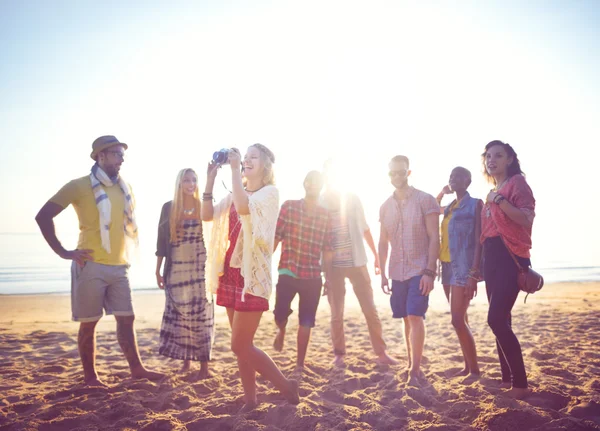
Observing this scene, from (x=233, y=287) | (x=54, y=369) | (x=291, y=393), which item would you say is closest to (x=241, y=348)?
(x=233, y=287)

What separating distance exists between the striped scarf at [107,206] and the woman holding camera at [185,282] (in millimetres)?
293

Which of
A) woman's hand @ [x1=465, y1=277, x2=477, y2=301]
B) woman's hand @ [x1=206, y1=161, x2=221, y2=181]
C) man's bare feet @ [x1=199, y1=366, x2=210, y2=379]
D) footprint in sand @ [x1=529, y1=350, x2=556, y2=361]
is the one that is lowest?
footprint in sand @ [x1=529, y1=350, x2=556, y2=361]

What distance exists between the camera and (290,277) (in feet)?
14.1

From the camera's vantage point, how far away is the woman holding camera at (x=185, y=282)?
14.0 ft

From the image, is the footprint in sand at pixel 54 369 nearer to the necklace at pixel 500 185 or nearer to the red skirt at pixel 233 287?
the red skirt at pixel 233 287

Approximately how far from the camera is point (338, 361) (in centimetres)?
482

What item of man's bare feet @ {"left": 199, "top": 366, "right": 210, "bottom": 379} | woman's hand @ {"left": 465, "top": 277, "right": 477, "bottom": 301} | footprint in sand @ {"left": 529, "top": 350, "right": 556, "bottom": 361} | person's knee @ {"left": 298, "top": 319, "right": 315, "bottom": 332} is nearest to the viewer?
woman's hand @ {"left": 465, "top": 277, "right": 477, "bottom": 301}

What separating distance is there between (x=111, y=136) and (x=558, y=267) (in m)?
20.9

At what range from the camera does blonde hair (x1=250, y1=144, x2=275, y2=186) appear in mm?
3243

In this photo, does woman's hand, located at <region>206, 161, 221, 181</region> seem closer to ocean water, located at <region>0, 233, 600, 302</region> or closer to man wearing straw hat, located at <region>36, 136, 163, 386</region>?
man wearing straw hat, located at <region>36, 136, 163, 386</region>

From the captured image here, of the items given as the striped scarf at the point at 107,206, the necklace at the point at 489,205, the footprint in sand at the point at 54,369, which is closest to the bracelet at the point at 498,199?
the necklace at the point at 489,205

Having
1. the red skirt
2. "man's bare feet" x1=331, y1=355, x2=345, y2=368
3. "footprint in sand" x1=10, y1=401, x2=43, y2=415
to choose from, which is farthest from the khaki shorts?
"man's bare feet" x1=331, y1=355, x2=345, y2=368

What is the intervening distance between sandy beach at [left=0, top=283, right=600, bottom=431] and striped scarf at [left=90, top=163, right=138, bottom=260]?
1.41 meters

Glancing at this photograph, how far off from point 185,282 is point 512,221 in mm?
3160
